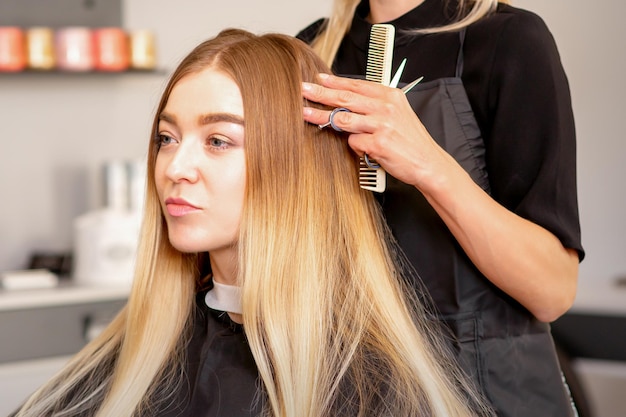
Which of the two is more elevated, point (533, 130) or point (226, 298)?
point (533, 130)

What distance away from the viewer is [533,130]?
1348 mm

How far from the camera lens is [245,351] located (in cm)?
144

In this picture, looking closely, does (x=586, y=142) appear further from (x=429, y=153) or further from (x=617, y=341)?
(x=429, y=153)

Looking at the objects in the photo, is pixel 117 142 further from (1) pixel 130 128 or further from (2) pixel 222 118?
(2) pixel 222 118

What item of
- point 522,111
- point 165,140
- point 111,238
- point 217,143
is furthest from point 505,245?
point 111,238

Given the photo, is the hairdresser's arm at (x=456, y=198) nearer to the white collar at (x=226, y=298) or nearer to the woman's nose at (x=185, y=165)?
the woman's nose at (x=185, y=165)

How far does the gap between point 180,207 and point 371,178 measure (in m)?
0.30

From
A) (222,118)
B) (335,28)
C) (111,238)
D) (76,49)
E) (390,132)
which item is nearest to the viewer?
(390,132)

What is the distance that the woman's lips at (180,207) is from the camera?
4.46 ft

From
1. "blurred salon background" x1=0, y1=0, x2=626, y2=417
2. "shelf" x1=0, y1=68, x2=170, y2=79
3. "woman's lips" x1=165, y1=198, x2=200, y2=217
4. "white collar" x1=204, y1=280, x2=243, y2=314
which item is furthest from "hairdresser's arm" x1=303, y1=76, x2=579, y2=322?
"shelf" x1=0, y1=68, x2=170, y2=79

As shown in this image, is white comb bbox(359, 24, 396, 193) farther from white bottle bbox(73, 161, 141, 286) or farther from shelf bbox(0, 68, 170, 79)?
shelf bbox(0, 68, 170, 79)

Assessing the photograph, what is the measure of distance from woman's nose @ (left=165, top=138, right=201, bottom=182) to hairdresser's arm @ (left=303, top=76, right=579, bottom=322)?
0.18 m

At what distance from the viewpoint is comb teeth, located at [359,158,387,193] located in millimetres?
1305

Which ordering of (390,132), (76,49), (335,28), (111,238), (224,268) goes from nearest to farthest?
(390,132) → (224,268) → (335,28) → (111,238) → (76,49)
